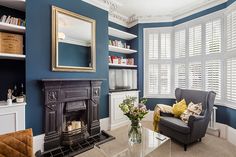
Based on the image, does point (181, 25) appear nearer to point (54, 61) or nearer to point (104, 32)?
point (104, 32)

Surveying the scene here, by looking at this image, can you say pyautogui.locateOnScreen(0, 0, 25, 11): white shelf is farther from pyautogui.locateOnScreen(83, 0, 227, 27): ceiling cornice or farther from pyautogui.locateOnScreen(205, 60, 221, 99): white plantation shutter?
pyautogui.locateOnScreen(205, 60, 221, 99): white plantation shutter

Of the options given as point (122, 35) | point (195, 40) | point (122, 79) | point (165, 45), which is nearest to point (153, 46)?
point (165, 45)

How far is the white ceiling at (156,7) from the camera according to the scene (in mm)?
3443

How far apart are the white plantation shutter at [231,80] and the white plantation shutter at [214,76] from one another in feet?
0.73

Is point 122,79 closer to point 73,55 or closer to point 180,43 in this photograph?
point 73,55

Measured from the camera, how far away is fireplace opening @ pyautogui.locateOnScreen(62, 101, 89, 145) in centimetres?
266

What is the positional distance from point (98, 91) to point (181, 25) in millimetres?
3097

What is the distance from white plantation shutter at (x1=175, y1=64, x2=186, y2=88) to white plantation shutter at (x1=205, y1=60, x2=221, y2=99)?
2.06 feet

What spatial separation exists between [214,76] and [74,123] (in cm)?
346

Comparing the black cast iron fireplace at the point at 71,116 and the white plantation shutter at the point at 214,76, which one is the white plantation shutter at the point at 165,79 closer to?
the white plantation shutter at the point at 214,76

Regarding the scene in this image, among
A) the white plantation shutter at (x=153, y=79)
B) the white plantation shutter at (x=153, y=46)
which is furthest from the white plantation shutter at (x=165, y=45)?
the white plantation shutter at (x=153, y=79)

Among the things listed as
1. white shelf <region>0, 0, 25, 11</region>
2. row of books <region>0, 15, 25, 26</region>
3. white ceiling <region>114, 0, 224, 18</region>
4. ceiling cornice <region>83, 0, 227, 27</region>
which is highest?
white ceiling <region>114, 0, 224, 18</region>

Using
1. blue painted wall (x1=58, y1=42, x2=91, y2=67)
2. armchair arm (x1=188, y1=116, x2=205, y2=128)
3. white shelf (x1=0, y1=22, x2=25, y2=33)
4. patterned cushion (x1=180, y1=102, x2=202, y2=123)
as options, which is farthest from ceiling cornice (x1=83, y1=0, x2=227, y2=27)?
armchair arm (x1=188, y1=116, x2=205, y2=128)

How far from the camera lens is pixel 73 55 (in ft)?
9.65
